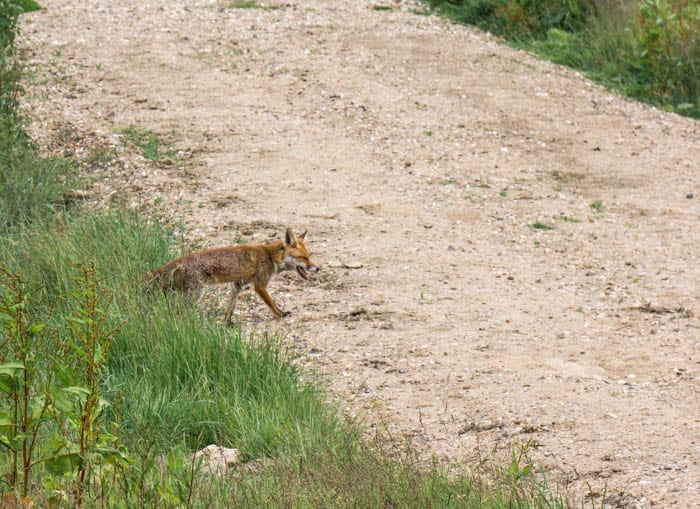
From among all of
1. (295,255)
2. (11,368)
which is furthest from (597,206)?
(11,368)

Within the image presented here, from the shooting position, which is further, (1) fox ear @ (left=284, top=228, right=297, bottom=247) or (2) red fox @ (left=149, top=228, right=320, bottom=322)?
(1) fox ear @ (left=284, top=228, right=297, bottom=247)

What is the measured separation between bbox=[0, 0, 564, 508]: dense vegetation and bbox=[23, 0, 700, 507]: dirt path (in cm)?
64

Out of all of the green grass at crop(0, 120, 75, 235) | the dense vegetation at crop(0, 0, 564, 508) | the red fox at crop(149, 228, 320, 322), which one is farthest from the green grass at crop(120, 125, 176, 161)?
the red fox at crop(149, 228, 320, 322)

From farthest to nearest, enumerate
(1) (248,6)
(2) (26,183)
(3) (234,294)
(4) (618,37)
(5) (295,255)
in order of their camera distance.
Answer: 1. (1) (248,6)
2. (4) (618,37)
3. (2) (26,183)
4. (5) (295,255)
5. (3) (234,294)

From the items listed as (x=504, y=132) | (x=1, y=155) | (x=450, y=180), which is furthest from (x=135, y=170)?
(x=504, y=132)

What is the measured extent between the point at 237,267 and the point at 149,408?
7.53 feet

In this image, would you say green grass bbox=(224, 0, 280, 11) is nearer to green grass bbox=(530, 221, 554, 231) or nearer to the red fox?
green grass bbox=(530, 221, 554, 231)

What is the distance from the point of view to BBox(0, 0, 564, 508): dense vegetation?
157 inches

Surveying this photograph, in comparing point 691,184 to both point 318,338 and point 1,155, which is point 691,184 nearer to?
point 318,338

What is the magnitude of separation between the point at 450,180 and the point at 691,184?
2.40 metres

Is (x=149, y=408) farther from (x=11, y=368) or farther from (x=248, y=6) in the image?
(x=248, y=6)

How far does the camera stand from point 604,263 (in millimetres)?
9156

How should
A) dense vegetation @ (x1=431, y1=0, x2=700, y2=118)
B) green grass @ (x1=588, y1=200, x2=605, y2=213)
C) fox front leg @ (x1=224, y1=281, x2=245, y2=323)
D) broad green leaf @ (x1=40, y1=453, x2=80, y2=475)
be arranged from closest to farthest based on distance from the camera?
1. broad green leaf @ (x1=40, y1=453, x2=80, y2=475)
2. fox front leg @ (x1=224, y1=281, x2=245, y2=323)
3. green grass @ (x1=588, y1=200, x2=605, y2=213)
4. dense vegetation @ (x1=431, y1=0, x2=700, y2=118)

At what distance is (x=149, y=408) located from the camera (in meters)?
5.96
